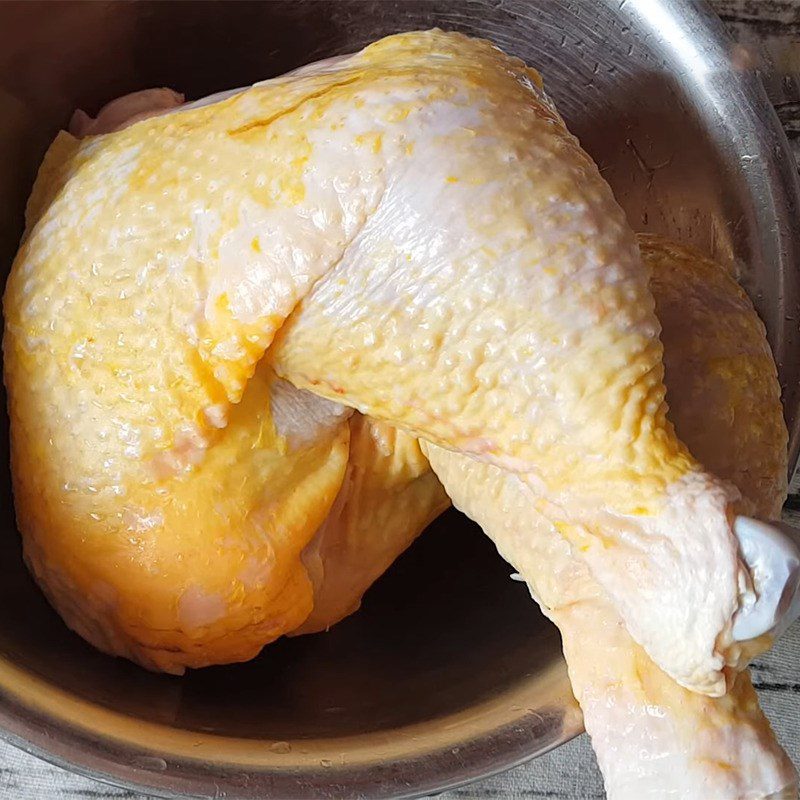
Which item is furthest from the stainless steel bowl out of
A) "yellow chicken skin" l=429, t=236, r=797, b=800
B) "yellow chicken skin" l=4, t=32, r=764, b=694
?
"yellow chicken skin" l=4, t=32, r=764, b=694

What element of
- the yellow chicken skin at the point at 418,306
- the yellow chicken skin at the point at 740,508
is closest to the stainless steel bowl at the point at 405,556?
the yellow chicken skin at the point at 740,508

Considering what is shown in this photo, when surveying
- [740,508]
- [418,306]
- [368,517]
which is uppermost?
[418,306]

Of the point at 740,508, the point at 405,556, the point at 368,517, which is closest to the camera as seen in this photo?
the point at 740,508

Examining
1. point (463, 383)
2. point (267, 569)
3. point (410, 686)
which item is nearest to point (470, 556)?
point (410, 686)

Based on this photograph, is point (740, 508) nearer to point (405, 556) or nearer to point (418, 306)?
point (418, 306)

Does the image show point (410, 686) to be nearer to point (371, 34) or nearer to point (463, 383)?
point (463, 383)

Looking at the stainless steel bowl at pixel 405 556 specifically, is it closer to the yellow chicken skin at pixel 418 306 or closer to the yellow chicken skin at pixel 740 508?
the yellow chicken skin at pixel 740 508

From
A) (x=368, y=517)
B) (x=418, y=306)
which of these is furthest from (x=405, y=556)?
(x=418, y=306)
